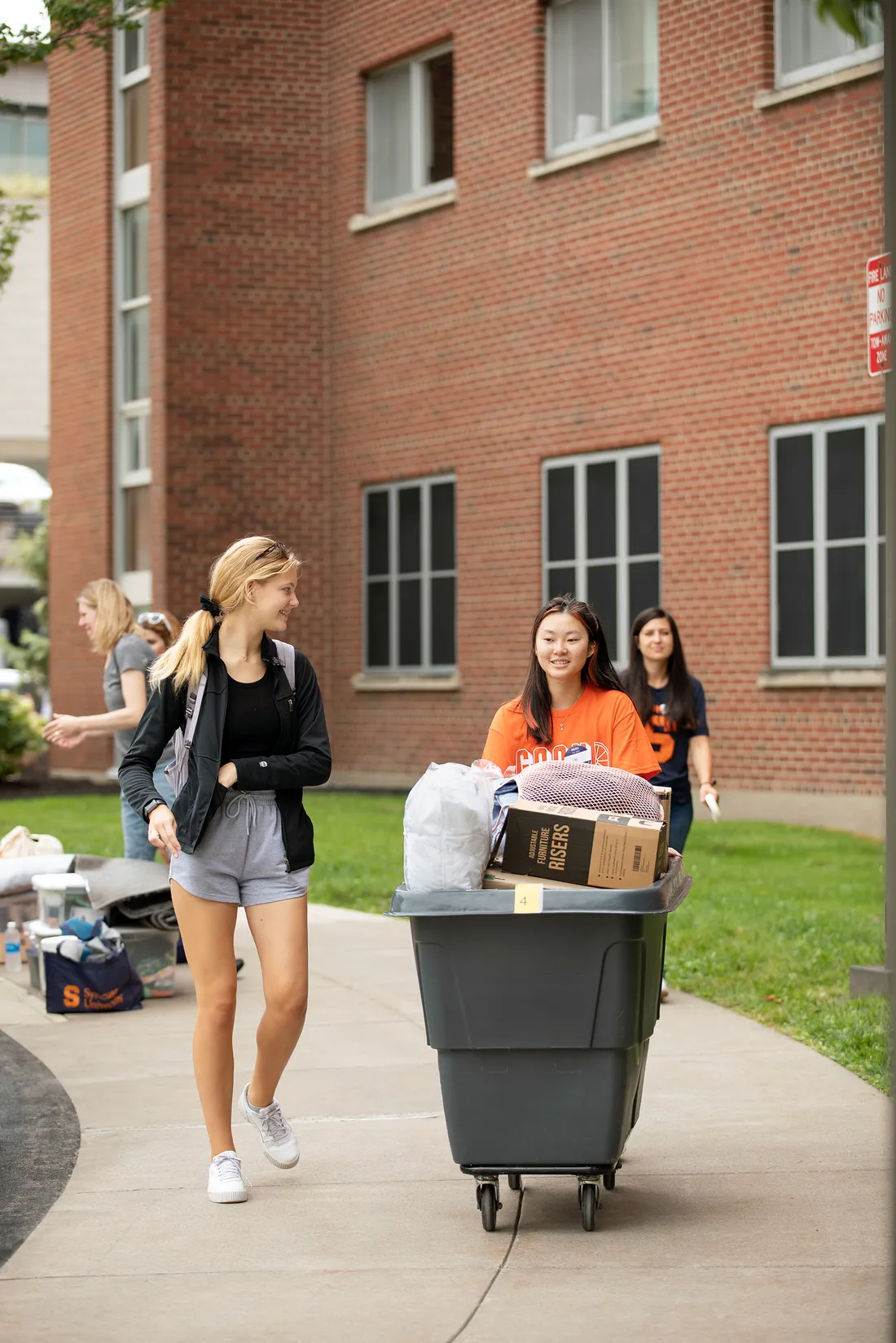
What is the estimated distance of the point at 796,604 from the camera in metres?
16.6

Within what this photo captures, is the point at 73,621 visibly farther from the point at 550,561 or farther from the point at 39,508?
the point at 39,508

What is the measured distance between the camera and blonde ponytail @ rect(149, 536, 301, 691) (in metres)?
5.58

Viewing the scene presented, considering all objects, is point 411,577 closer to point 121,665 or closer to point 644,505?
point 644,505

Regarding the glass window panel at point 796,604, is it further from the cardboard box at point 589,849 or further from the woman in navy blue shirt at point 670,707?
the cardboard box at point 589,849

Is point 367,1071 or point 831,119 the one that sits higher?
point 831,119

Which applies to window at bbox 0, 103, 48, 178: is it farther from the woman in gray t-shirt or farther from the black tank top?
the black tank top

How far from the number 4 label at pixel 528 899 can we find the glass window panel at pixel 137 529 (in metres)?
18.2

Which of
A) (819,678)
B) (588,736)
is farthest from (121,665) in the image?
(819,678)

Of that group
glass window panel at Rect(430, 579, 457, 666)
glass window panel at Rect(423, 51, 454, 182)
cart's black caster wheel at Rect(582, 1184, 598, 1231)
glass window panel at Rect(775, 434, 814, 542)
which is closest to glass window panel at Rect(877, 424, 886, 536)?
glass window panel at Rect(775, 434, 814, 542)

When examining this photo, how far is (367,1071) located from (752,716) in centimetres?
1002

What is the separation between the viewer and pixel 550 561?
19.2 metres

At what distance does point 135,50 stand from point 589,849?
20106 mm

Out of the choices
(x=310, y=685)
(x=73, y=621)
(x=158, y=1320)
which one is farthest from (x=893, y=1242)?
(x=73, y=621)

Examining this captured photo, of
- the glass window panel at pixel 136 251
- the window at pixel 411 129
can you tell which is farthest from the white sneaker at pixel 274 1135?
the glass window panel at pixel 136 251
